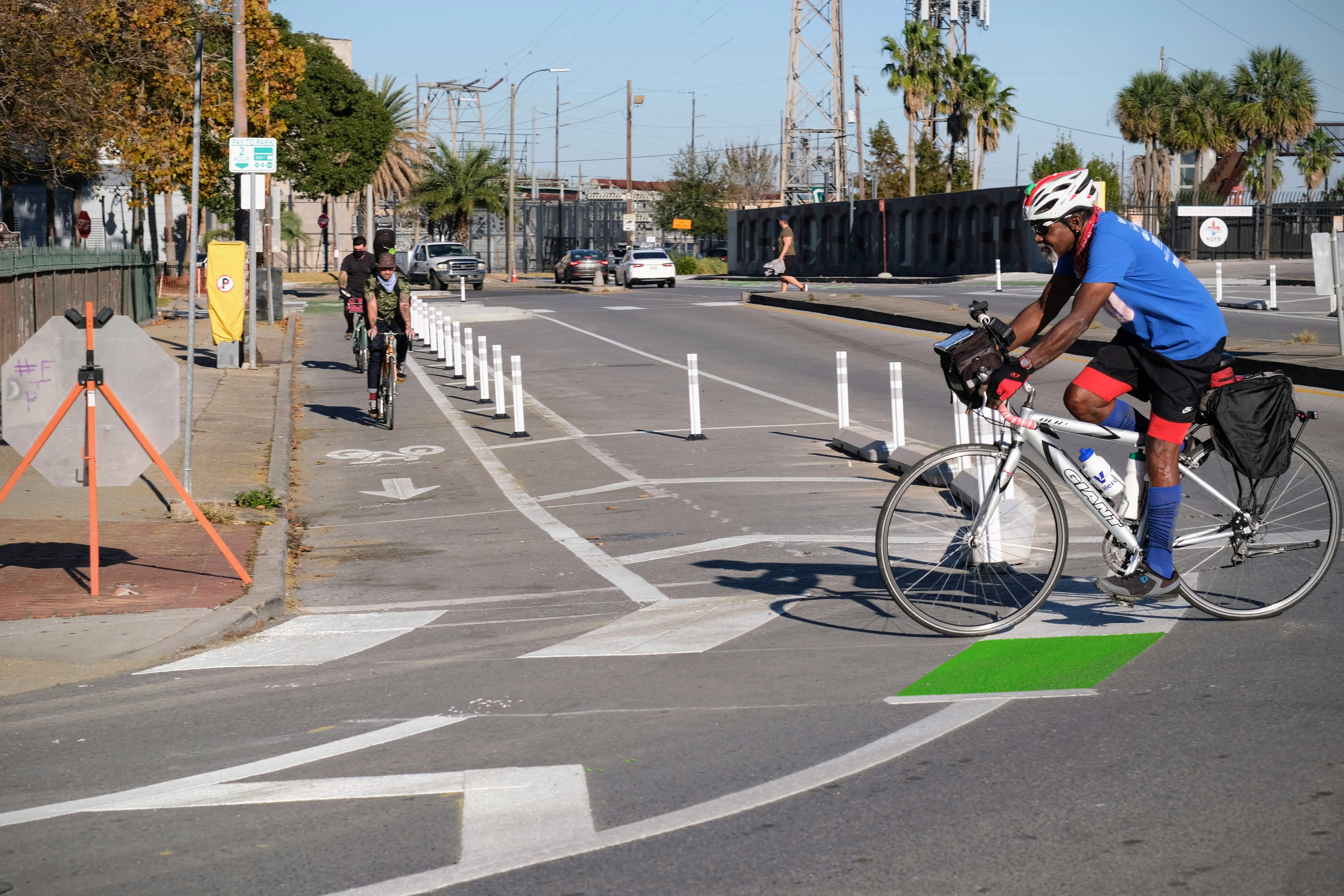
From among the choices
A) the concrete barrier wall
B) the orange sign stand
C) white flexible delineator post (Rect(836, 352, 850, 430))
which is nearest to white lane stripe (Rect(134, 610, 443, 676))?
the orange sign stand

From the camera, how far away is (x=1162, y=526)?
20.0ft

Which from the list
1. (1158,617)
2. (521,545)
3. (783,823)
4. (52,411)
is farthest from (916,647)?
(52,411)

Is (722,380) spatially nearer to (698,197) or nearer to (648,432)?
(648,432)

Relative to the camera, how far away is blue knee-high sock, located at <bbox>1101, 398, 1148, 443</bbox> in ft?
20.0

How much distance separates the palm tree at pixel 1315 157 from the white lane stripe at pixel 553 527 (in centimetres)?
7282

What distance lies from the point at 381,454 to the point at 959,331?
649 centimetres

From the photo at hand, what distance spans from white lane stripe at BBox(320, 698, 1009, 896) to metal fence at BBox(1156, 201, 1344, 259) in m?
50.8

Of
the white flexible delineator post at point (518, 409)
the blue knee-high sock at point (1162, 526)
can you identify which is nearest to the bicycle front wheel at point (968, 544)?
the blue knee-high sock at point (1162, 526)

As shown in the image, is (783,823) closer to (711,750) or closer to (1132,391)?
(711,750)

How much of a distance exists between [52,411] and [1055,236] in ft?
17.5

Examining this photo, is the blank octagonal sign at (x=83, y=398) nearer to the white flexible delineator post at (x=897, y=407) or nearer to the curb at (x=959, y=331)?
the curb at (x=959, y=331)

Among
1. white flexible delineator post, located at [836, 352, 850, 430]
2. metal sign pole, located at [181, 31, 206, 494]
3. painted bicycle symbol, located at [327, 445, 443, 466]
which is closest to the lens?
metal sign pole, located at [181, 31, 206, 494]

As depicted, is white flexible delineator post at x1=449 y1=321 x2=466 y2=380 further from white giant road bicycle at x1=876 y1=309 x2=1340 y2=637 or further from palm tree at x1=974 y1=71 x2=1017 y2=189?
palm tree at x1=974 y1=71 x2=1017 y2=189

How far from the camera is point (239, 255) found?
22.3 m
